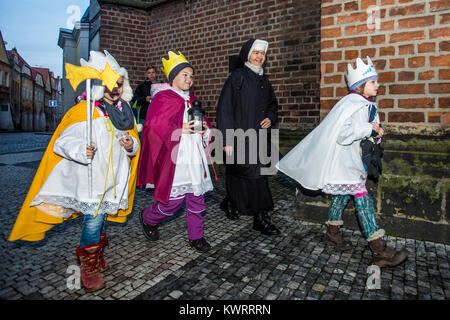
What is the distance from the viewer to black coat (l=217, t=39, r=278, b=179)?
11.5 ft

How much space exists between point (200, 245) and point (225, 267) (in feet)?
1.35

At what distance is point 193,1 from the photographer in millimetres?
8617

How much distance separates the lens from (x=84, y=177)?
231 cm

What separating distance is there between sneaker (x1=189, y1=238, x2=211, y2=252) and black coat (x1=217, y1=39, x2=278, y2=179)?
94 cm

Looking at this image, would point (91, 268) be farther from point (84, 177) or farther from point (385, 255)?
point (385, 255)

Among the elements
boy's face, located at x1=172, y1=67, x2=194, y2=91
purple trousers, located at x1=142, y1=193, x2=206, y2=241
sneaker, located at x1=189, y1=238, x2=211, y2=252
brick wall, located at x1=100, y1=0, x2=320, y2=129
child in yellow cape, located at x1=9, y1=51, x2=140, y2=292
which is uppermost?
brick wall, located at x1=100, y1=0, x2=320, y2=129

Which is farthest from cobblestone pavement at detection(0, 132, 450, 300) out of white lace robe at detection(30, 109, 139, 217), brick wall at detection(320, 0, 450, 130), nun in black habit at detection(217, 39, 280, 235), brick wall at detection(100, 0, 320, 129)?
brick wall at detection(100, 0, 320, 129)

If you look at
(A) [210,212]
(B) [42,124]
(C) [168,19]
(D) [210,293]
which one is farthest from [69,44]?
(B) [42,124]

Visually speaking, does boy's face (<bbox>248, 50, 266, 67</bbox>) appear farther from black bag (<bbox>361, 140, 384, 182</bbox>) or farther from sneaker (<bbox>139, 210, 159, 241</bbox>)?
sneaker (<bbox>139, 210, 159, 241</bbox>)

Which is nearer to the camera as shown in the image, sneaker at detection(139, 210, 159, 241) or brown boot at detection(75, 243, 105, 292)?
brown boot at detection(75, 243, 105, 292)

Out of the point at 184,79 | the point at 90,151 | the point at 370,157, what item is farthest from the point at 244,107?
the point at 90,151

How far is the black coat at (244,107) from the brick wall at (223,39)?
11.7 feet

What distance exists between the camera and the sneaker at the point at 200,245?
292 centimetres

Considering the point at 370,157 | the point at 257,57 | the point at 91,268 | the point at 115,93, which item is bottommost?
the point at 91,268
